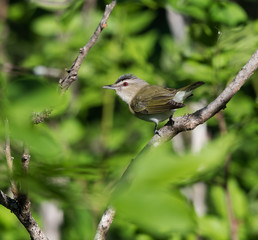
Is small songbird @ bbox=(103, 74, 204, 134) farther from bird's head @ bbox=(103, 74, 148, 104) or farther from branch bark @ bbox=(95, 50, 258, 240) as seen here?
branch bark @ bbox=(95, 50, 258, 240)

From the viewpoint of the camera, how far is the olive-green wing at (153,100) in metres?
2.42

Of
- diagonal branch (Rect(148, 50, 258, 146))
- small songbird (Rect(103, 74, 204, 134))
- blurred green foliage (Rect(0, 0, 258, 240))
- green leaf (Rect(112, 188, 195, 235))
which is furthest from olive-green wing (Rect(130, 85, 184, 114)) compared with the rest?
green leaf (Rect(112, 188, 195, 235))

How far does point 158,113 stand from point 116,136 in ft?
1.91

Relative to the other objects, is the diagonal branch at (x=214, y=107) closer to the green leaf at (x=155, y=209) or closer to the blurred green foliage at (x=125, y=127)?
the blurred green foliage at (x=125, y=127)

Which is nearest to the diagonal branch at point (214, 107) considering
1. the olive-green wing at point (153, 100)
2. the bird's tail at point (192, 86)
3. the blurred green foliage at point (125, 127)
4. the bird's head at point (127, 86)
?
the blurred green foliage at point (125, 127)

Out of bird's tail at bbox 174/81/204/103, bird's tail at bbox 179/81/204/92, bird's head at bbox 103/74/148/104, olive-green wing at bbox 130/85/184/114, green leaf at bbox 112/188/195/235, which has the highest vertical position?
green leaf at bbox 112/188/195/235

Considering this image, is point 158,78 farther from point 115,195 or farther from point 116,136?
point 115,195

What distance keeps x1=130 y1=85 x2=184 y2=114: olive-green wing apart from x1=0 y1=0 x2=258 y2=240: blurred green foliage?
11cm

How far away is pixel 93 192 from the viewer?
47 centimetres

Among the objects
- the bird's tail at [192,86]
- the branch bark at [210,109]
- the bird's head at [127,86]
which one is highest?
the branch bark at [210,109]

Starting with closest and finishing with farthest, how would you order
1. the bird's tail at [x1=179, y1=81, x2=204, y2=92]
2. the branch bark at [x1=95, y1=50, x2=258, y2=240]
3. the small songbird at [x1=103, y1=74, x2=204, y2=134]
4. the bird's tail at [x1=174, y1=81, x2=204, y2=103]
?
the branch bark at [x1=95, y1=50, x2=258, y2=240]
the bird's tail at [x1=179, y1=81, x2=204, y2=92]
the bird's tail at [x1=174, y1=81, x2=204, y2=103]
the small songbird at [x1=103, y1=74, x2=204, y2=134]

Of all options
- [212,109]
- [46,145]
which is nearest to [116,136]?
[212,109]

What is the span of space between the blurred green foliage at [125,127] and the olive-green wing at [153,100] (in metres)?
0.11

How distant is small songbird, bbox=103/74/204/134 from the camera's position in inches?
87.0
